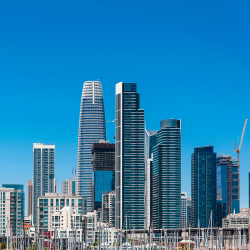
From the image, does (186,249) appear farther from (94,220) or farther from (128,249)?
(94,220)

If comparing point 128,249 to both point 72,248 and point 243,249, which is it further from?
point 243,249

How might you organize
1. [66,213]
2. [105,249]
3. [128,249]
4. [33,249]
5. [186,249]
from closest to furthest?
[105,249] → [128,249] → [33,249] → [186,249] → [66,213]

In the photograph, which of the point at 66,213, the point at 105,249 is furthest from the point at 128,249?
the point at 66,213

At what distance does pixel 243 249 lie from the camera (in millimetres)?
98250

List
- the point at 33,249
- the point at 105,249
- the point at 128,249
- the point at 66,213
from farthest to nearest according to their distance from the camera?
1. the point at 66,213
2. the point at 33,249
3. the point at 128,249
4. the point at 105,249

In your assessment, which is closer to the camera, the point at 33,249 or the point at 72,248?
the point at 72,248

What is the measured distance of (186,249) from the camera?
131000 millimetres

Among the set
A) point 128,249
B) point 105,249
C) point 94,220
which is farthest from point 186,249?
point 94,220

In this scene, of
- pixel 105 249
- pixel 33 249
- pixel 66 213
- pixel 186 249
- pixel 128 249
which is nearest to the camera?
pixel 105 249

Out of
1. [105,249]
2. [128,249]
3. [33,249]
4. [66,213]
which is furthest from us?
[66,213]

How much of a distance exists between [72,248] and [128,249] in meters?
14.7

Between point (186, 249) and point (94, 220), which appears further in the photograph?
point (94, 220)

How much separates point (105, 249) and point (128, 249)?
44.9ft

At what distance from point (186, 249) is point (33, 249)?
111 ft
